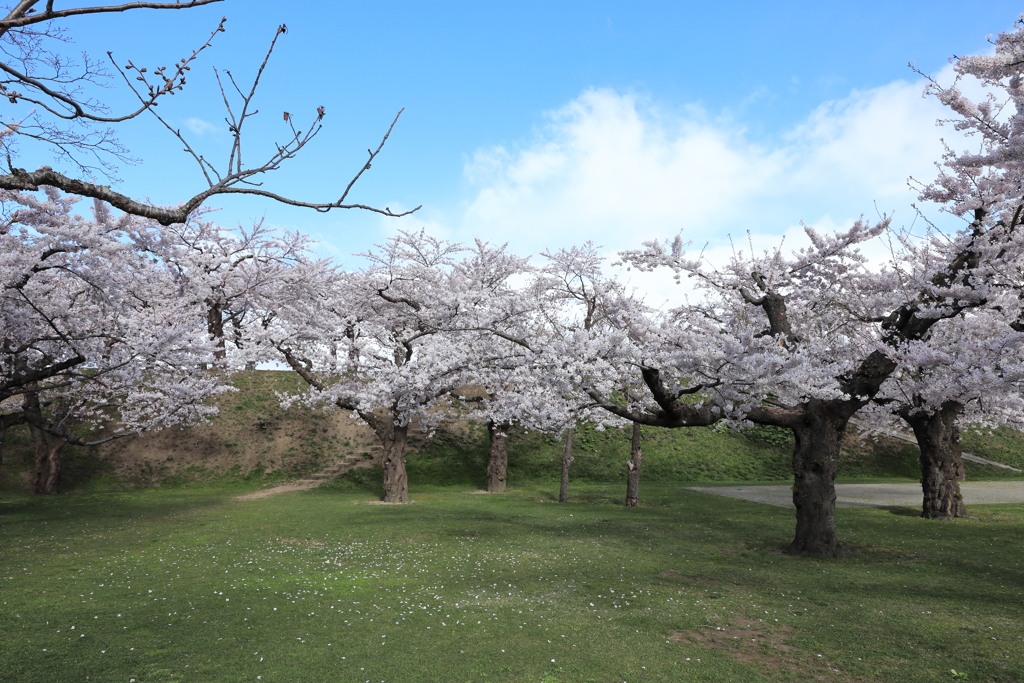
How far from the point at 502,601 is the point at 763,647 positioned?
12.6 feet

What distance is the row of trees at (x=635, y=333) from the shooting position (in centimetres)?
1142

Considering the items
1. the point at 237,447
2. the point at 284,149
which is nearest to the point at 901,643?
the point at 284,149

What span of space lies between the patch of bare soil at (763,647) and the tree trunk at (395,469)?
16.5m

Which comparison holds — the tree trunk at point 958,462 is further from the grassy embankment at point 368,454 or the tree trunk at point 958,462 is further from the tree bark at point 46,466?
the tree bark at point 46,466

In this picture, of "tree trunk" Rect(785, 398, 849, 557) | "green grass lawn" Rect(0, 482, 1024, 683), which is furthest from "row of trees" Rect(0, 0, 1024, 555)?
"green grass lawn" Rect(0, 482, 1024, 683)

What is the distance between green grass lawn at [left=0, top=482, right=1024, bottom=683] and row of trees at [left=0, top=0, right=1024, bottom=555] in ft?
10.0

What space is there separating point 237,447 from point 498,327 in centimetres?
2091

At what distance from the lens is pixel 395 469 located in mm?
23516

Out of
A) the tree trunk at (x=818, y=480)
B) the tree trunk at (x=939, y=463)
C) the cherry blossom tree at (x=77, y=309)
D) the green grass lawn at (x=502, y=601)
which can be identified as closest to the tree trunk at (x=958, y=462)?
the tree trunk at (x=939, y=463)

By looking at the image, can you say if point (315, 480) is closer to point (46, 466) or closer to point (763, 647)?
point (46, 466)

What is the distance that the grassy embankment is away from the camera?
28516mm

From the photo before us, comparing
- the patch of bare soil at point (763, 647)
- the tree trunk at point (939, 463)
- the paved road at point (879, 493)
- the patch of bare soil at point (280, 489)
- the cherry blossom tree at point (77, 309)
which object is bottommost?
the patch of bare soil at point (280, 489)

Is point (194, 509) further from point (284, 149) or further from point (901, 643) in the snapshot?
point (901, 643)

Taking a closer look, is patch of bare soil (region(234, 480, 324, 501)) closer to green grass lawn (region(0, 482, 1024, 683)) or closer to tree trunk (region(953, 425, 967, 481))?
green grass lawn (region(0, 482, 1024, 683))
